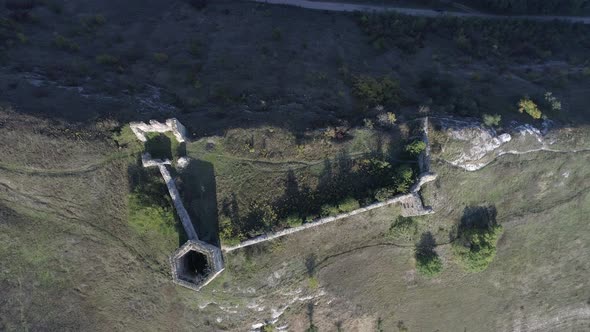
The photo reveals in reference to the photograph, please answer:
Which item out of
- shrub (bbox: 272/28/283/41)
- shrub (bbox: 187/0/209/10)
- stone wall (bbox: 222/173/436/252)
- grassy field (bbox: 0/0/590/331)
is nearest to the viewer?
stone wall (bbox: 222/173/436/252)

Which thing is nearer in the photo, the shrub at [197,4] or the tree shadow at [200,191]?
the tree shadow at [200,191]

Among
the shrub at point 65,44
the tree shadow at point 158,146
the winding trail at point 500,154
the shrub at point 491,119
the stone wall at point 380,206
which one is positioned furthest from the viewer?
the shrub at point 65,44

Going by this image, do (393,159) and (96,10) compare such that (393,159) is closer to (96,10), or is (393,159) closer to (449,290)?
(449,290)

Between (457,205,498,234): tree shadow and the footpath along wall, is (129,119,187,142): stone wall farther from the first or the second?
(457,205,498,234): tree shadow

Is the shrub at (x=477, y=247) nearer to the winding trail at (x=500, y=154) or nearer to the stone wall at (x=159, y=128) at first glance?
the winding trail at (x=500, y=154)

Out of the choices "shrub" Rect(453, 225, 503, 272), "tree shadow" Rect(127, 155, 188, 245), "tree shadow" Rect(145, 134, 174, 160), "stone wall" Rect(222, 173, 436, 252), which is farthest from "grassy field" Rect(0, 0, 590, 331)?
"tree shadow" Rect(145, 134, 174, 160)

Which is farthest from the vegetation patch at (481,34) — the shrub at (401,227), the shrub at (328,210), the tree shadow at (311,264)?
the tree shadow at (311,264)

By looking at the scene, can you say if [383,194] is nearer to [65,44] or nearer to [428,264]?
[428,264]
